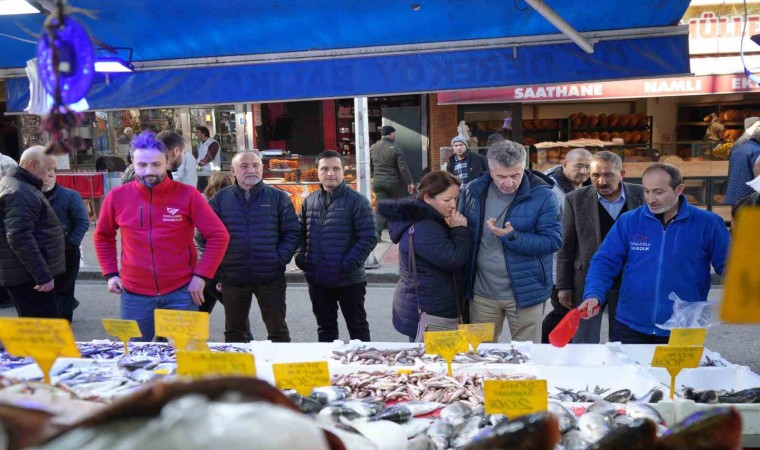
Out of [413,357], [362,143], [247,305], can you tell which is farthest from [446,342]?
[362,143]

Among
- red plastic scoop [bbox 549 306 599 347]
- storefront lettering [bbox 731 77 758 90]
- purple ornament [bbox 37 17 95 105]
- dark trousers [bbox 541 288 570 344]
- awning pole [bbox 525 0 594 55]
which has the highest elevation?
storefront lettering [bbox 731 77 758 90]

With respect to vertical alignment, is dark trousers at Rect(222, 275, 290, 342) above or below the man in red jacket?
below

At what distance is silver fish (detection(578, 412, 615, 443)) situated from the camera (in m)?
2.50

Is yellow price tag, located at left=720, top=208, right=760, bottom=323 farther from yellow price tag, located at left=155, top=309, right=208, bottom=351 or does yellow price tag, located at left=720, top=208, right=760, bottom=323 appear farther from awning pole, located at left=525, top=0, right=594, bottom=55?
awning pole, located at left=525, top=0, right=594, bottom=55

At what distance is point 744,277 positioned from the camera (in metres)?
1.59

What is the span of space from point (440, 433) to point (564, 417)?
0.50m

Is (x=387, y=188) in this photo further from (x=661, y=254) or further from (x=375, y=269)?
(x=661, y=254)

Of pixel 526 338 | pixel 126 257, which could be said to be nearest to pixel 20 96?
pixel 126 257

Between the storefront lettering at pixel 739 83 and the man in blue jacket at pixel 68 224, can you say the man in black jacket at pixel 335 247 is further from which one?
the storefront lettering at pixel 739 83

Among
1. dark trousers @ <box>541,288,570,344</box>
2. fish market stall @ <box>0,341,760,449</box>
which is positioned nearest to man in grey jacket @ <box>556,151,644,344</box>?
dark trousers @ <box>541,288,570,344</box>

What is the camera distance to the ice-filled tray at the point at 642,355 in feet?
11.7

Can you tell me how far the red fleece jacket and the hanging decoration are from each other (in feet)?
9.01

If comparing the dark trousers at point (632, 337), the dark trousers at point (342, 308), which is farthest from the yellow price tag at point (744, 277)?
the dark trousers at point (342, 308)

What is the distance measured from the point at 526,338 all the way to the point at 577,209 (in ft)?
3.57
